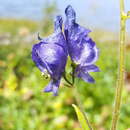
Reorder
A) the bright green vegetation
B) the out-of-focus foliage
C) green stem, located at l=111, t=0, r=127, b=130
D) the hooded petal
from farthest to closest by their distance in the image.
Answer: the out-of-focus foliage < the bright green vegetation < the hooded petal < green stem, located at l=111, t=0, r=127, b=130

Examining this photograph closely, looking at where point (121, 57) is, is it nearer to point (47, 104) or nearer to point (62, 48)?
point (62, 48)

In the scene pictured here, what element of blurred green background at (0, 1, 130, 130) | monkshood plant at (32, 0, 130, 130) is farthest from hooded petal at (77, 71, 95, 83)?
blurred green background at (0, 1, 130, 130)

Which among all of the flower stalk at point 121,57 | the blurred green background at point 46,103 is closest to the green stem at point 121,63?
the flower stalk at point 121,57

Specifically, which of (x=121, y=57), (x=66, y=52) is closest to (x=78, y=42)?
(x=66, y=52)

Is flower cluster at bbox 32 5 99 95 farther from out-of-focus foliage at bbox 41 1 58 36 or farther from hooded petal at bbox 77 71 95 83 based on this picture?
out-of-focus foliage at bbox 41 1 58 36

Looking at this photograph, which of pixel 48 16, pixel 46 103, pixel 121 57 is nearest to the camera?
pixel 121 57

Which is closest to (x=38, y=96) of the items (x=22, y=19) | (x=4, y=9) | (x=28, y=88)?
(x=28, y=88)

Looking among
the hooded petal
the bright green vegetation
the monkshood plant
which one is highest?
the monkshood plant

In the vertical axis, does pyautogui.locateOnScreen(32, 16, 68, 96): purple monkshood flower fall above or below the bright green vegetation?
above

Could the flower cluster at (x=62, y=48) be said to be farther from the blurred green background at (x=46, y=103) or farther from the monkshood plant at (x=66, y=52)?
the blurred green background at (x=46, y=103)
